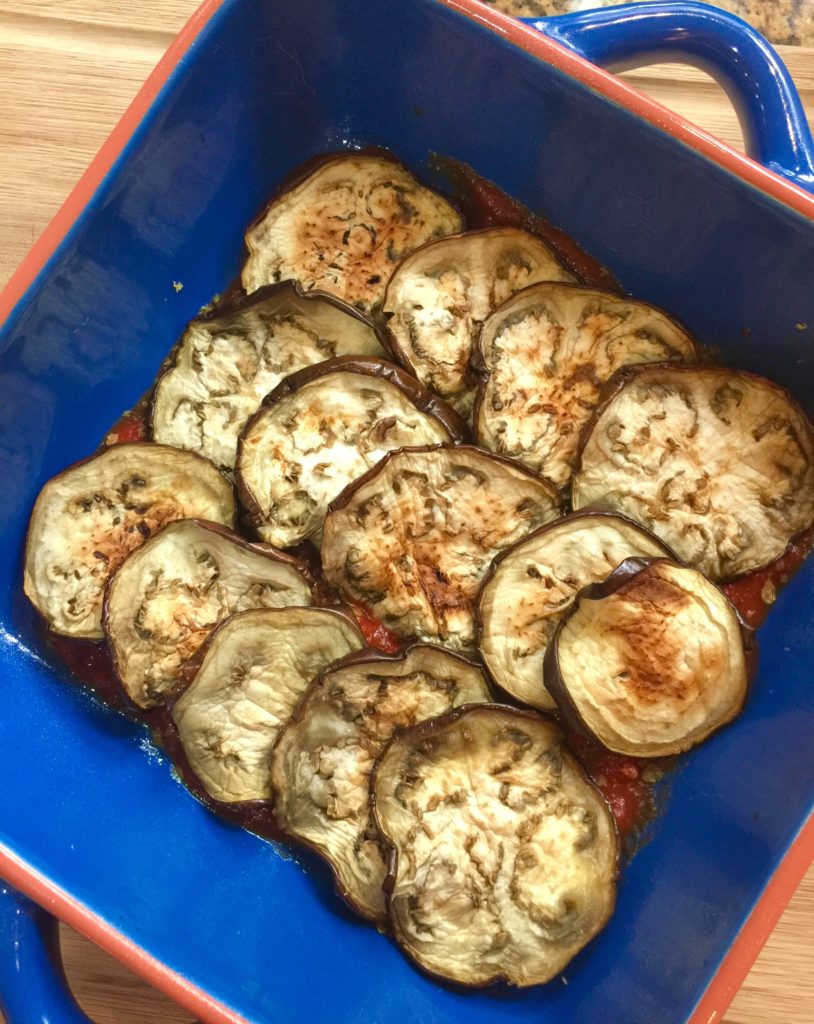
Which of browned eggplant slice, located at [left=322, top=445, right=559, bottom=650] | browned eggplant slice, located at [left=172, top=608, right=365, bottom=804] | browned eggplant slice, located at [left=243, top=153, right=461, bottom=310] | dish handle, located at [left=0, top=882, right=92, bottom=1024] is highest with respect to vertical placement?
browned eggplant slice, located at [left=243, top=153, right=461, bottom=310]

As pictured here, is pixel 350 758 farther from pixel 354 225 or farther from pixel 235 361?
pixel 354 225

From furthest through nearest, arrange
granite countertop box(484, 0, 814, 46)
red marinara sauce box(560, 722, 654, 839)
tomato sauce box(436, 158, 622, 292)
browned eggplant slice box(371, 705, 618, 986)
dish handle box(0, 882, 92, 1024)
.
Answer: granite countertop box(484, 0, 814, 46) < tomato sauce box(436, 158, 622, 292) < red marinara sauce box(560, 722, 654, 839) < browned eggplant slice box(371, 705, 618, 986) < dish handle box(0, 882, 92, 1024)

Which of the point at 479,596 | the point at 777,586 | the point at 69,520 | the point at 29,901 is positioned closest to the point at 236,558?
the point at 69,520

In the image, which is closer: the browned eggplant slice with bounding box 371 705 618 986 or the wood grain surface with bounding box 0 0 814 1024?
the browned eggplant slice with bounding box 371 705 618 986

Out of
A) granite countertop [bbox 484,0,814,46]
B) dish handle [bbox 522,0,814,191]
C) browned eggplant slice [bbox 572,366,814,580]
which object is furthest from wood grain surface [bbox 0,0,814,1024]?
browned eggplant slice [bbox 572,366,814,580]

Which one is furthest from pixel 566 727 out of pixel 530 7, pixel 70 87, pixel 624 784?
pixel 70 87

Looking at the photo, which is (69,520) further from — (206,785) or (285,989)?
(285,989)

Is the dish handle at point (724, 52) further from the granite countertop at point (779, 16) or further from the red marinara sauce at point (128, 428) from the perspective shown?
the red marinara sauce at point (128, 428)

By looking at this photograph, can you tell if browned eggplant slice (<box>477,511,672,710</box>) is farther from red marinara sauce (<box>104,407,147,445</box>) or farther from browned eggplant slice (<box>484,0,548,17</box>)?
browned eggplant slice (<box>484,0,548,17</box>)
